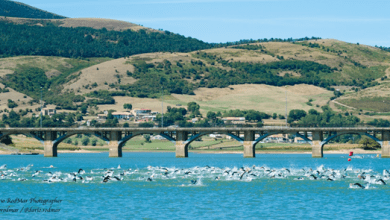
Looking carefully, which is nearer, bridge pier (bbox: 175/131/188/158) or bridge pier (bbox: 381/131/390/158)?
bridge pier (bbox: 381/131/390/158)

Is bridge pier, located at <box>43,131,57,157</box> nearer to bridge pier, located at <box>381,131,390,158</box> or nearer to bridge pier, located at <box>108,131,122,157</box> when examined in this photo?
bridge pier, located at <box>108,131,122,157</box>

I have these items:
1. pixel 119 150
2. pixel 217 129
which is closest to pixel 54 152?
pixel 119 150

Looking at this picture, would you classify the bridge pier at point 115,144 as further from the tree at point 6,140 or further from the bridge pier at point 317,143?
the bridge pier at point 317,143

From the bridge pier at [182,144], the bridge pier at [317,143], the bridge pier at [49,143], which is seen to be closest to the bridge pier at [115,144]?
the bridge pier at [49,143]

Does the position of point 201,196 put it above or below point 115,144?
below

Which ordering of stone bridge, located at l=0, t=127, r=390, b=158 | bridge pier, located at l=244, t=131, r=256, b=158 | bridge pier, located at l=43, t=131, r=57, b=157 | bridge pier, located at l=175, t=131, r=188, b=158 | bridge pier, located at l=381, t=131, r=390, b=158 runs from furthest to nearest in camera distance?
1. bridge pier, located at l=43, t=131, r=57, b=157
2. bridge pier, located at l=175, t=131, r=188, b=158
3. bridge pier, located at l=244, t=131, r=256, b=158
4. stone bridge, located at l=0, t=127, r=390, b=158
5. bridge pier, located at l=381, t=131, r=390, b=158

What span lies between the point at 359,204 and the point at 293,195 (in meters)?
8.05

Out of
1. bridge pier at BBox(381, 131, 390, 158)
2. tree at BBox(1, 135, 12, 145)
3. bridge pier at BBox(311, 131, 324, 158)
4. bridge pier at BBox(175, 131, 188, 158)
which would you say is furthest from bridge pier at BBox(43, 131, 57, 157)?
bridge pier at BBox(381, 131, 390, 158)

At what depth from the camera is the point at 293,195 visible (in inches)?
2379

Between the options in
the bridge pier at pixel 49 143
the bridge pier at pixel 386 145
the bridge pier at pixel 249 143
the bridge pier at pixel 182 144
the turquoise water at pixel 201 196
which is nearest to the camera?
the turquoise water at pixel 201 196

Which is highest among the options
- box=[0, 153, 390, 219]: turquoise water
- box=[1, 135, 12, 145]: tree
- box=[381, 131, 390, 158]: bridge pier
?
box=[1, 135, 12, 145]: tree

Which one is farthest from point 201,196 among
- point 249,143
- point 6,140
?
point 6,140

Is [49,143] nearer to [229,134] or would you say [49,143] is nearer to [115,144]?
[115,144]

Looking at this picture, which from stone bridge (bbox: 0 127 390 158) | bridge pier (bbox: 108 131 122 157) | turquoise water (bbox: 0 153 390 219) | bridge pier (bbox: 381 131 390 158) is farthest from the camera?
bridge pier (bbox: 108 131 122 157)
